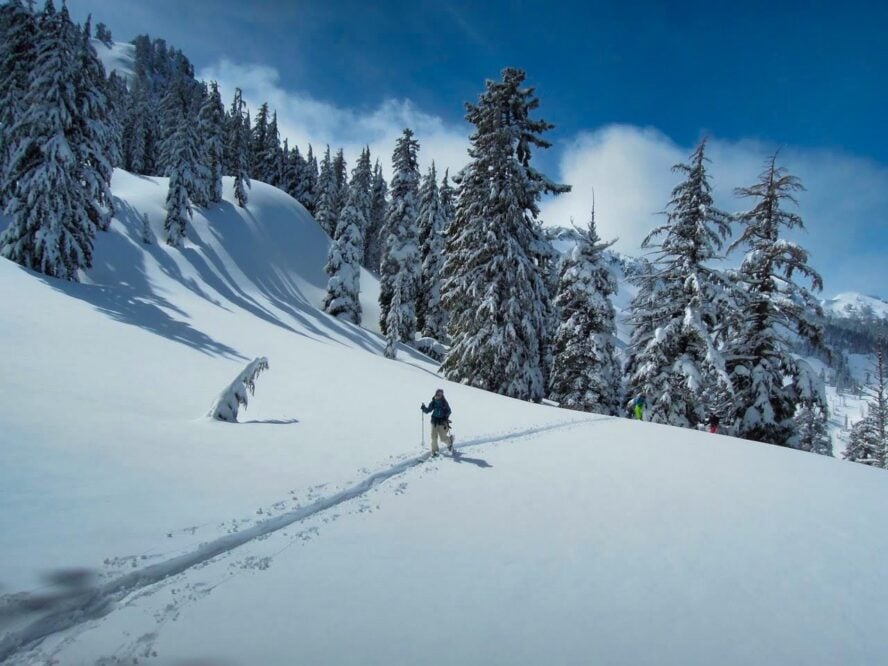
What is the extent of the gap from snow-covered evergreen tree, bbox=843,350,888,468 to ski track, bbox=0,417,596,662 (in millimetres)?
32330

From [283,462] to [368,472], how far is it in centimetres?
176

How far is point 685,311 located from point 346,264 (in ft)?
106

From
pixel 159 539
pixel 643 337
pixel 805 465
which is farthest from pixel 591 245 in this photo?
pixel 159 539

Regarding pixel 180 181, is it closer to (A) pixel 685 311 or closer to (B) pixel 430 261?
(B) pixel 430 261

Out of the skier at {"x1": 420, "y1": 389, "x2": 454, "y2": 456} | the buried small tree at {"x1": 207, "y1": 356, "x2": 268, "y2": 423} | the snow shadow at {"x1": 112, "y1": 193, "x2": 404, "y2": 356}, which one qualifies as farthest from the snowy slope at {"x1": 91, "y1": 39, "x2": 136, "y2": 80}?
the skier at {"x1": 420, "y1": 389, "x2": 454, "y2": 456}

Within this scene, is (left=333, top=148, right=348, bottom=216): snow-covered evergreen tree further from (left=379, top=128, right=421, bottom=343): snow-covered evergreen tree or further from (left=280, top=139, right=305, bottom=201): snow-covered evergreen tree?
(left=379, top=128, right=421, bottom=343): snow-covered evergreen tree

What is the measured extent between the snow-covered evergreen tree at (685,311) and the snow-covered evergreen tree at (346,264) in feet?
97.8

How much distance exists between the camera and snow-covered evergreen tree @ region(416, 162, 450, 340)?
41.2 m

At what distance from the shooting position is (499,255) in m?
20.1

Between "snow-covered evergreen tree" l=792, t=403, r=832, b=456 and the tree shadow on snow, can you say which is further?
"snow-covered evergreen tree" l=792, t=403, r=832, b=456

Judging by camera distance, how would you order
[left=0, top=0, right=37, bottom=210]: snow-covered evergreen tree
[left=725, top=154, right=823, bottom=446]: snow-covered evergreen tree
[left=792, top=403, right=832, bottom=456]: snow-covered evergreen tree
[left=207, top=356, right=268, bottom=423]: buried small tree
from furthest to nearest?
1. [left=792, top=403, right=832, bottom=456]: snow-covered evergreen tree
2. [left=0, top=0, right=37, bottom=210]: snow-covered evergreen tree
3. [left=725, top=154, right=823, bottom=446]: snow-covered evergreen tree
4. [left=207, top=356, right=268, bottom=423]: buried small tree

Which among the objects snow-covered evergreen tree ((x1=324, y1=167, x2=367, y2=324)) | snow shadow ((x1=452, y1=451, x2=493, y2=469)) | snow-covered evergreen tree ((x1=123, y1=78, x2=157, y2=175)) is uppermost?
snow-covered evergreen tree ((x1=123, y1=78, x2=157, y2=175))

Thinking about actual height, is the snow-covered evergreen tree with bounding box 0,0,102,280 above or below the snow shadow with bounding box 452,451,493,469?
above

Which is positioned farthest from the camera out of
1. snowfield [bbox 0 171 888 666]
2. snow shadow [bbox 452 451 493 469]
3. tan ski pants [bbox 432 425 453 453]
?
tan ski pants [bbox 432 425 453 453]
